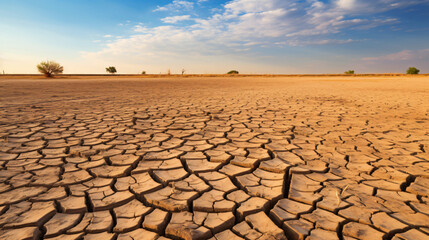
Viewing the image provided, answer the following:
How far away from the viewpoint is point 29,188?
5.01 ft

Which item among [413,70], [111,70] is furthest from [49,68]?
[413,70]

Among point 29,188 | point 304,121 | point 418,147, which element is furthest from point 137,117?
point 418,147

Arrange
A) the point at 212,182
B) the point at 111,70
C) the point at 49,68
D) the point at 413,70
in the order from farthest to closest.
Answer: the point at 111,70, the point at 413,70, the point at 49,68, the point at 212,182

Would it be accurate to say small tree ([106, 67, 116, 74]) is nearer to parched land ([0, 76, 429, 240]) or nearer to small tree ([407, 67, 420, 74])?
parched land ([0, 76, 429, 240])

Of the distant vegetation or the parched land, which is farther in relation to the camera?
the distant vegetation

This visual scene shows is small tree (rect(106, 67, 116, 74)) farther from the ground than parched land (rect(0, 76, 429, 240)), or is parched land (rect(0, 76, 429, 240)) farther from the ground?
small tree (rect(106, 67, 116, 74))

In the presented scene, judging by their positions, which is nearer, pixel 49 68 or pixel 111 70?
pixel 49 68

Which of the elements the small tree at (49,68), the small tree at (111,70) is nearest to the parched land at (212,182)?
the small tree at (49,68)

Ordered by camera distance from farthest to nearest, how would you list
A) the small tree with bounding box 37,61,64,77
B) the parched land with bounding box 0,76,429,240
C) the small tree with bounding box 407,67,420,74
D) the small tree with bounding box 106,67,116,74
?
1. the small tree with bounding box 106,67,116,74
2. the small tree with bounding box 407,67,420,74
3. the small tree with bounding box 37,61,64,77
4. the parched land with bounding box 0,76,429,240

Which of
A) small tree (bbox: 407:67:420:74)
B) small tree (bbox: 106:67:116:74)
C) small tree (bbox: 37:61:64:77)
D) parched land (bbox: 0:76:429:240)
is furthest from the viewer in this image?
small tree (bbox: 106:67:116:74)

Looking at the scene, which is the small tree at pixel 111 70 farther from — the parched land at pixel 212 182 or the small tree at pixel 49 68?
the parched land at pixel 212 182

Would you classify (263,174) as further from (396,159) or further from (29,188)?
(29,188)

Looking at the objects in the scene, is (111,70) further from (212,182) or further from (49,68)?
(212,182)

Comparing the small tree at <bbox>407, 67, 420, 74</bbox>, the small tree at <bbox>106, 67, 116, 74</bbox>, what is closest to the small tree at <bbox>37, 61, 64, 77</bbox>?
the small tree at <bbox>106, 67, 116, 74</bbox>
